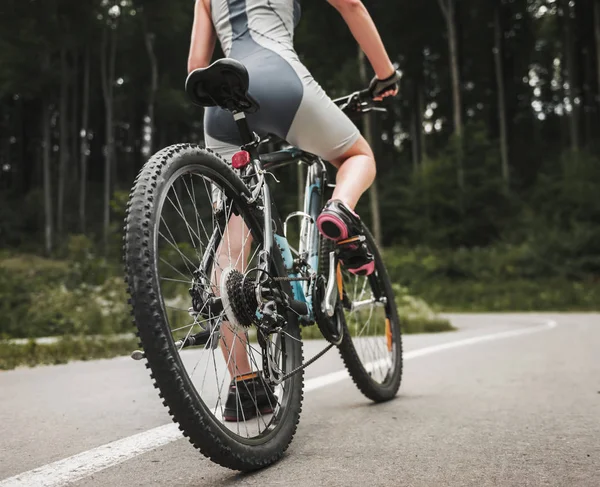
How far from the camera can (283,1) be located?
9.72 feet

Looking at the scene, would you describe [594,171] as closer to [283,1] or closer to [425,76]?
[425,76]

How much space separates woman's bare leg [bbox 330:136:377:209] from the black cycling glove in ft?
1.17

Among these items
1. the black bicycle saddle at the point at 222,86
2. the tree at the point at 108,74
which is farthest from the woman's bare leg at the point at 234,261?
the tree at the point at 108,74

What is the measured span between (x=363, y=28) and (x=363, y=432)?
1.62 meters

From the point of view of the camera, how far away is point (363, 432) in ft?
9.09

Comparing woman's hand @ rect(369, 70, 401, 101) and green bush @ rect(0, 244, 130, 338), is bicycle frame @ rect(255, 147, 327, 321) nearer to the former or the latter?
woman's hand @ rect(369, 70, 401, 101)

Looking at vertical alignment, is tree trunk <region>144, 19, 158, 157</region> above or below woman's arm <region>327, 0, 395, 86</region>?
above

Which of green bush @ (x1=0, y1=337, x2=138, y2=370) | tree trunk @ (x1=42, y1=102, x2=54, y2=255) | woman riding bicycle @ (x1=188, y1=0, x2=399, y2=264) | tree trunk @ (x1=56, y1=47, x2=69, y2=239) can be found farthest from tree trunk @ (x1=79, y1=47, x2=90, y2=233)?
woman riding bicycle @ (x1=188, y1=0, x2=399, y2=264)

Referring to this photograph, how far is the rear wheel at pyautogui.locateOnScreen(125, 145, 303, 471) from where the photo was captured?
1.89m

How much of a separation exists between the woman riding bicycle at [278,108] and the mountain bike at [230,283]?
0.07 feet

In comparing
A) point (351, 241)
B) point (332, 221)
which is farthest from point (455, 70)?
point (332, 221)

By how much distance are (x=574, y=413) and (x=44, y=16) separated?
18.0 m

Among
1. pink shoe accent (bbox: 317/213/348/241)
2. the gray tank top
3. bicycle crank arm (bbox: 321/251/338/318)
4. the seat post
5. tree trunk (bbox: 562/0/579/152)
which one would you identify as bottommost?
bicycle crank arm (bbox: 321/251/338/318)

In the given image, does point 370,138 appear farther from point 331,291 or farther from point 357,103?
point 331,291
